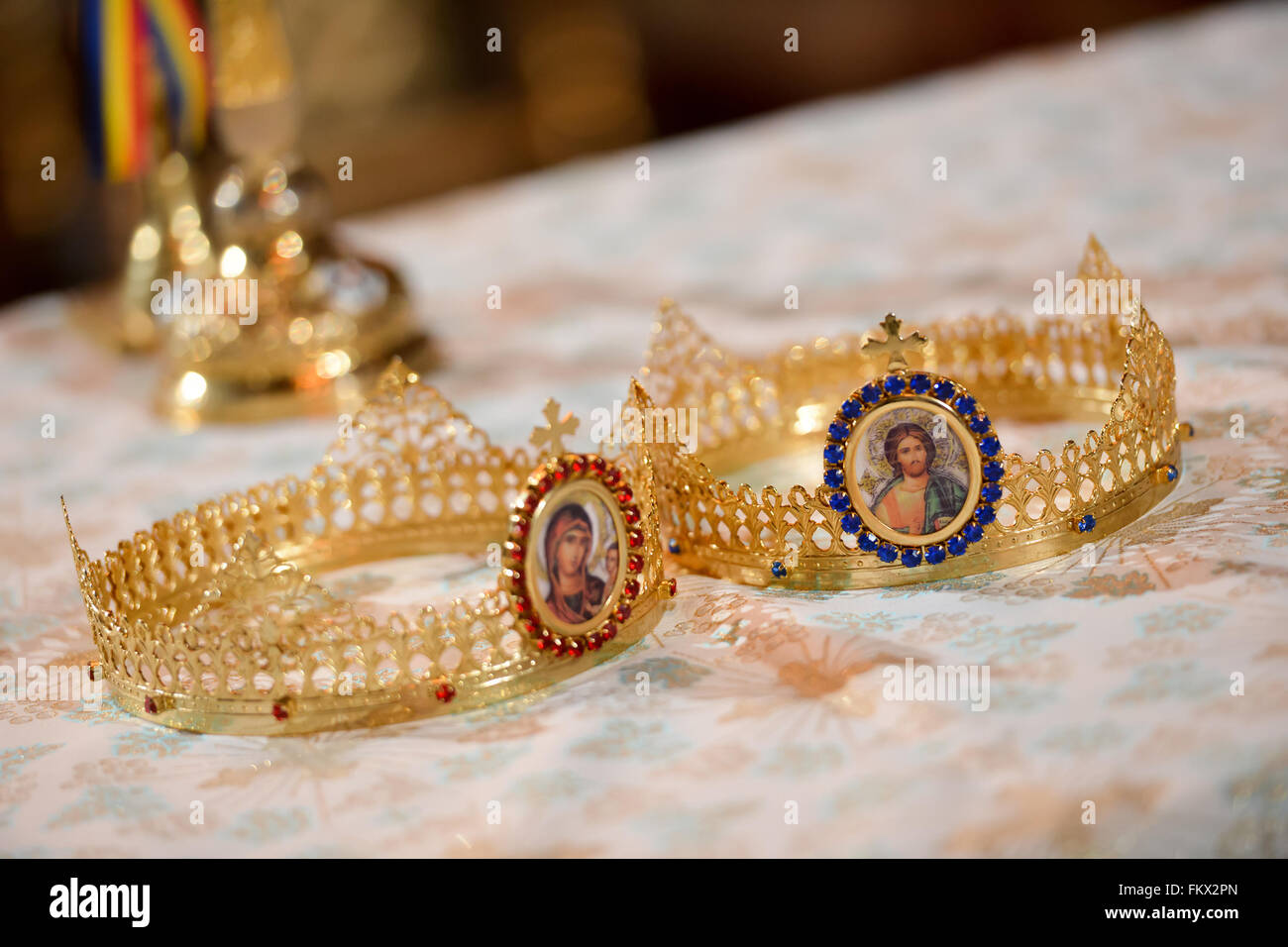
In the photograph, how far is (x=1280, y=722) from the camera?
1.33m

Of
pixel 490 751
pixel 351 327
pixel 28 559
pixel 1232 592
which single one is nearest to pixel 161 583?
pixel 28 559

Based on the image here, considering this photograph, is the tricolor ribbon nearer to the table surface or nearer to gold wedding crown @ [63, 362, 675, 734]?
the table surface

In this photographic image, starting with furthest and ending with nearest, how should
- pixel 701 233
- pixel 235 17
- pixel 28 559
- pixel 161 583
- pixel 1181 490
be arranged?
pixel 701 233 < pixel 235 17 < pixel 28 559 < pixel 161 583 < pixel 1181 490

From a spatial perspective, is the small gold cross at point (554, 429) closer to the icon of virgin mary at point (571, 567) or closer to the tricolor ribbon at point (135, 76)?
the icon of virgin mary at point (571, 567)

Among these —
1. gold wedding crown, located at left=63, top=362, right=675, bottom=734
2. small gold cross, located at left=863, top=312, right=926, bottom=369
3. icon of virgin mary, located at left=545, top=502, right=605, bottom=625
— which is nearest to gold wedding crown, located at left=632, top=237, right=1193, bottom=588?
small gold cross, located at left=863, top=312, right=926, bottom=369

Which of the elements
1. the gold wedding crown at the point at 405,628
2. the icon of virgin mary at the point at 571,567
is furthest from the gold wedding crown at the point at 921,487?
the icon of virgin mary at the point at 571,567

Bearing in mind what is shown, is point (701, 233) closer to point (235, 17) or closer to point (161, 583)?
point (235, 17)

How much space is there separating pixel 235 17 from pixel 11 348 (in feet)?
4.10

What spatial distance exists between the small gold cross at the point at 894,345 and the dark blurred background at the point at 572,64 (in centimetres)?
437

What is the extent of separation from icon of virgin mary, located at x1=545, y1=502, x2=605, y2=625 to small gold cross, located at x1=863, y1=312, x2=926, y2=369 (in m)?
0.43

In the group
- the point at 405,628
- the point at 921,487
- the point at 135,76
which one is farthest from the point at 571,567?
the point at 135,76

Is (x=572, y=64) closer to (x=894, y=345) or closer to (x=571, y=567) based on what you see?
(x=894, y=345)

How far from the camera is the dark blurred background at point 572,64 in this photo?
5836mm
